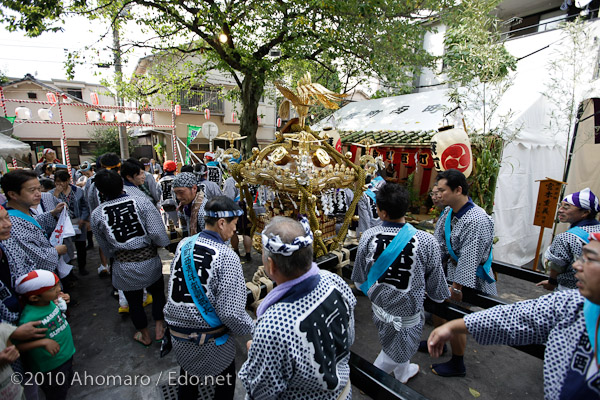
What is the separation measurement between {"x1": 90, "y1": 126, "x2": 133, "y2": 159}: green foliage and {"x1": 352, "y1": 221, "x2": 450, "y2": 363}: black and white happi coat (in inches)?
813

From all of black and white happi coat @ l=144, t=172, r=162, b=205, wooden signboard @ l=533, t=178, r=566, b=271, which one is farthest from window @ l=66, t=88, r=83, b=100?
wooden signboard @ l=533, t=178, r=566, b=271

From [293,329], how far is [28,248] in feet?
8.61

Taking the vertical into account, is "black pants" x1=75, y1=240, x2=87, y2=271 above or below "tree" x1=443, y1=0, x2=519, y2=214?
below

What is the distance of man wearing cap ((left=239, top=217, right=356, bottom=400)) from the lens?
1.23 m

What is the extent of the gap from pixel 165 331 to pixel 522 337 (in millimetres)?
3289

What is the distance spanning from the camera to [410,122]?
797 centimetres

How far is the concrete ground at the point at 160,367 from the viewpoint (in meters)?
2.71

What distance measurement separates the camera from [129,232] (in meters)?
2.94

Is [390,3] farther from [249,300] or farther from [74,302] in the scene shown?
[74,302]

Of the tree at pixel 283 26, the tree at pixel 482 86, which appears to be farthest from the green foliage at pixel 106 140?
the tree at pixel 482 86

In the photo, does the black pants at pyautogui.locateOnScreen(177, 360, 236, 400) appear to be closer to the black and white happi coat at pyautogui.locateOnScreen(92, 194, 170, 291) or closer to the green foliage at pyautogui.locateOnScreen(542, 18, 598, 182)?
the black and white happi coat at pyautogui.locateOnScreen(92, 194, 170, 291)

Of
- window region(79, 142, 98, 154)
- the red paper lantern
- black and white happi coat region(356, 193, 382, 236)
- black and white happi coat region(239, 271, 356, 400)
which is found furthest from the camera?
window region(79, 142, 98, 154)

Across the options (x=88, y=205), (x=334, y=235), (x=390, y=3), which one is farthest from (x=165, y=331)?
(x=390, y=3)

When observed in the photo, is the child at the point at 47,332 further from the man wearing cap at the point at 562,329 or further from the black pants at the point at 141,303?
the man wearing cap at the point at 562,329
